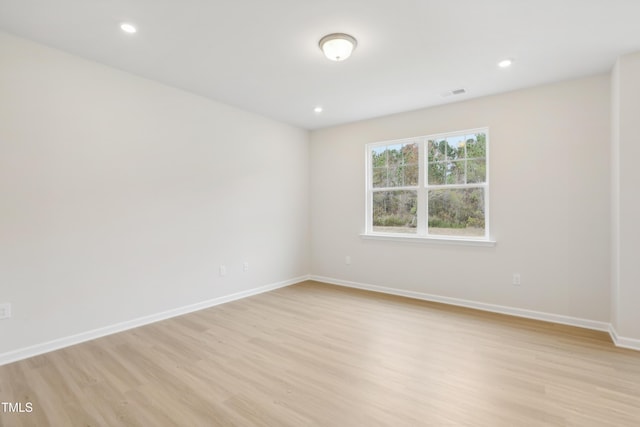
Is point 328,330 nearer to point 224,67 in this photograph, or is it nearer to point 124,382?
point 124,382

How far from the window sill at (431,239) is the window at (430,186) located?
2.2 inches

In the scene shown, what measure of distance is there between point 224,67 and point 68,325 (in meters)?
2.81

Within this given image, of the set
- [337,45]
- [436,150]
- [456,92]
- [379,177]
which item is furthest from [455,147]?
[337,45]

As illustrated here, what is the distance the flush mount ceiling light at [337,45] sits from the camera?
2.50 m

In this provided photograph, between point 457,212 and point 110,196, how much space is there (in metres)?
4.05

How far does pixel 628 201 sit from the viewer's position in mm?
2773

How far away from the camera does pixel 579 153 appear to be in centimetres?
329

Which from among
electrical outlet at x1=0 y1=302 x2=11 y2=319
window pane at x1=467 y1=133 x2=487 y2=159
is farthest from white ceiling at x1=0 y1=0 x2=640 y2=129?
electrical outlet at x1=0 y1=302 x2=11 y2=319

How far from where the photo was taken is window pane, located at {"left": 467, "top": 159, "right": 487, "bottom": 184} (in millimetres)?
3923

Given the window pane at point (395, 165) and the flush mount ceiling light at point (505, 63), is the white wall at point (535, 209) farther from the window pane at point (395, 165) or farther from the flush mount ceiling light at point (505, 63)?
the flush mount ceiling light at point (505, 63)

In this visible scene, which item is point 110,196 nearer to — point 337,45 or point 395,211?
point 337,45

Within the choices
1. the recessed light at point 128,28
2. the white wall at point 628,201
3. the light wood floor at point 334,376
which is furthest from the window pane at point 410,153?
the recessed light at point 128,28

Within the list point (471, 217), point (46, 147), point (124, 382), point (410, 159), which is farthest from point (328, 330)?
point (46, 147)

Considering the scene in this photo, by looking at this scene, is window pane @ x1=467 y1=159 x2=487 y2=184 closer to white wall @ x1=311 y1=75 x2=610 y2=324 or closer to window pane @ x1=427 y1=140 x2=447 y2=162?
white wall @ x1=311 y1=75 x2=610 y2=324
